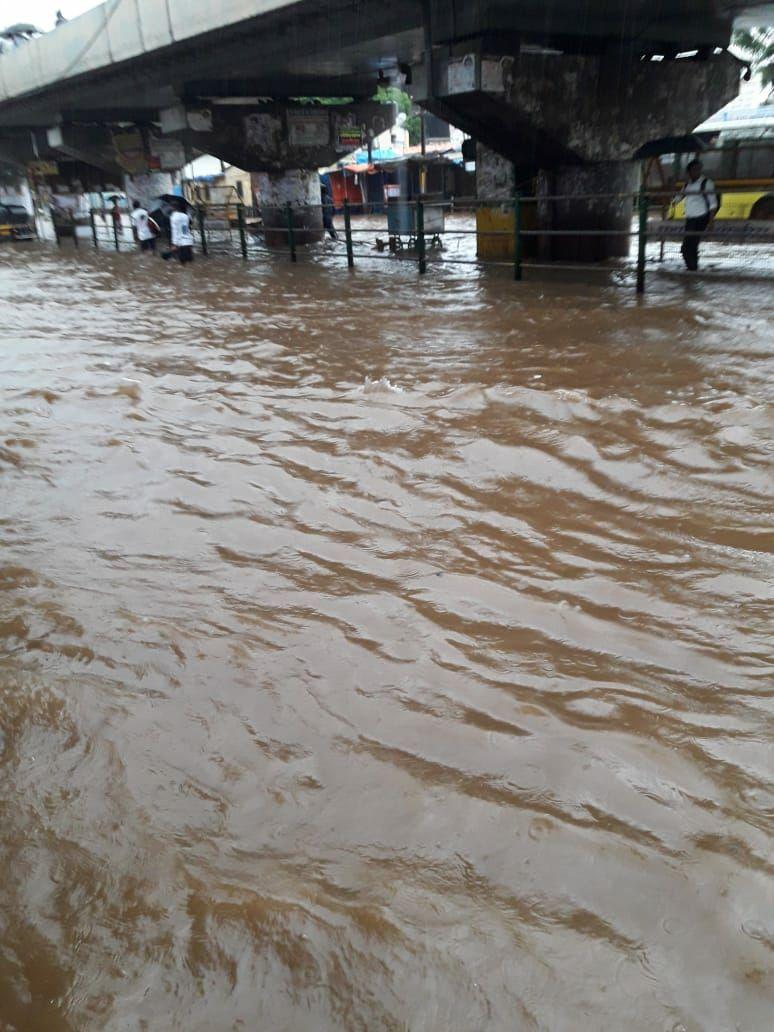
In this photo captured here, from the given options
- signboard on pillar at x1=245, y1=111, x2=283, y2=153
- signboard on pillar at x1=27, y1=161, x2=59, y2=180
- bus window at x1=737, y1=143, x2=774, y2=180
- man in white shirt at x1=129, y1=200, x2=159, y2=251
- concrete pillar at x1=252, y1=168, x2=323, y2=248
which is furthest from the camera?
signboard on pillar at x1=27, y1=161, x2=59, y2=180

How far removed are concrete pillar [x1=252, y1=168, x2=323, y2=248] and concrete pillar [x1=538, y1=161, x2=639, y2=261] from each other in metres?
9.69

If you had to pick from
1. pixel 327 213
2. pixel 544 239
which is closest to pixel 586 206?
pixel 544 239

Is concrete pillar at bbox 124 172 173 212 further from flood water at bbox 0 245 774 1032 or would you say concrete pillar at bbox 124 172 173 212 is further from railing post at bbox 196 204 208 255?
flood water at bbox 0 245 774 1032

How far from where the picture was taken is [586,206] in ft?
44.3

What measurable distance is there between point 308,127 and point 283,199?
6.44ft

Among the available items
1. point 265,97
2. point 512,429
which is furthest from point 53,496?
point 265,97

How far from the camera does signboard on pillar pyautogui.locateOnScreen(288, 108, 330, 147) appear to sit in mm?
21188

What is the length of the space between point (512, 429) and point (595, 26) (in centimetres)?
951

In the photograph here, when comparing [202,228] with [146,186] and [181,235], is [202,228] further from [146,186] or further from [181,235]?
[146,186]

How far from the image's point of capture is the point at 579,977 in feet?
5.86

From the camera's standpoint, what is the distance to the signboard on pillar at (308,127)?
2119cm

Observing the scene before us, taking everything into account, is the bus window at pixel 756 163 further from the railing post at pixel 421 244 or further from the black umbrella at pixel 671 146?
the railing post at pixel 421 244

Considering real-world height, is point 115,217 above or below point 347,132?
below

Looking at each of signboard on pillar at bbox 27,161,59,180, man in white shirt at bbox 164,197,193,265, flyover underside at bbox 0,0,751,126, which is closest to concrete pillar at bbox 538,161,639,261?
flyover underside at bbox 0,0,751,126
